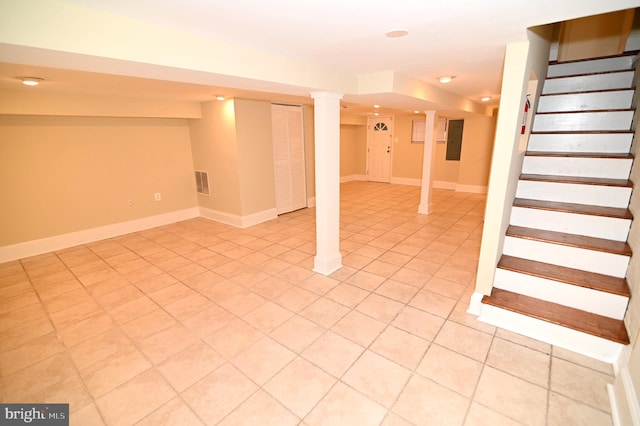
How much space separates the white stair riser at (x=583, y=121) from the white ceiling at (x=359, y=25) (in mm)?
1025

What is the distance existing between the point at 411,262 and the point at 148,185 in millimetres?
4631

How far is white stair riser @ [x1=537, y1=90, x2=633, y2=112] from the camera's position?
2.95m

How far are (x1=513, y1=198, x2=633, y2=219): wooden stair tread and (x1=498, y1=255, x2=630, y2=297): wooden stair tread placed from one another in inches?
19.9

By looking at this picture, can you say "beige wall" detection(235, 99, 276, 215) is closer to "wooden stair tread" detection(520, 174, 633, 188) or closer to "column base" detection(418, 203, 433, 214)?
"column base" detection(418, 203, 433, 214)

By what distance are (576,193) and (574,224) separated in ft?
1.14

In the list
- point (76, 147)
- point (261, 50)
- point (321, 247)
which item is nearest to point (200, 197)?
point (76, 147)

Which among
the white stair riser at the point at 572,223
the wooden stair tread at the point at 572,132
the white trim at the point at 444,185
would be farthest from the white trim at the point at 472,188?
the white stair riser at the point at 572,223

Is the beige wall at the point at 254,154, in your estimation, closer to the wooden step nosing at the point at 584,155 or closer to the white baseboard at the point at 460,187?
the wooden step nosing at the point at 584,155

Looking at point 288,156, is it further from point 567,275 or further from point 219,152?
point 567,275

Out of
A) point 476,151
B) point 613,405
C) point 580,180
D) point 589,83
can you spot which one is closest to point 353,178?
point 476,151

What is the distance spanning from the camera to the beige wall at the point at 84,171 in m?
3.79

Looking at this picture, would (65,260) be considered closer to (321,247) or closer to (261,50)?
(321,247)

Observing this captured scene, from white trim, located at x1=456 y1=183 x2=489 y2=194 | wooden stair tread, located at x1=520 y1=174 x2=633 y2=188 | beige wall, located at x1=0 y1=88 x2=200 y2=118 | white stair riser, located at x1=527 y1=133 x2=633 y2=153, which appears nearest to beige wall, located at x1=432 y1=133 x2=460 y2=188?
white trim, located at x1=456 y1=183 x2=489 y2=194

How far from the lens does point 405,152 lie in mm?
8781
